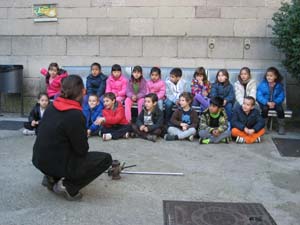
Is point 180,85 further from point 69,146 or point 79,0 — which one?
point 69,146

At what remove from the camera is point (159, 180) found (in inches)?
201

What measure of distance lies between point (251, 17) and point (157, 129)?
9.78 feet

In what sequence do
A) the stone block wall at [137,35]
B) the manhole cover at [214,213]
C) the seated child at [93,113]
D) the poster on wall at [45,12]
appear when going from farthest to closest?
the poster on wall at [45,12], the stone block wall at [137,35], the seated child at [93,113], the manhole cover at [214,213]

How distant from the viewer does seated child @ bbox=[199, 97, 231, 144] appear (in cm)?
684

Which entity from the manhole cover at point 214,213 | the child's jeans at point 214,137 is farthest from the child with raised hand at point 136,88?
the manhole cover at point 214,213

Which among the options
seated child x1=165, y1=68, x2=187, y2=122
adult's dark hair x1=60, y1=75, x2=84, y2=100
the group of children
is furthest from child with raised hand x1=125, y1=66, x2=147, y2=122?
adult's dark hair x1=60, y1=75, x2=84, y2=100

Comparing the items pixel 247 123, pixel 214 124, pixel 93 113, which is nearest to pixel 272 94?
pixel 247 123

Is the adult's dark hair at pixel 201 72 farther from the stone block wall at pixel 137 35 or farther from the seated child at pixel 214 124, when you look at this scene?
the seated child at pixel 214 124

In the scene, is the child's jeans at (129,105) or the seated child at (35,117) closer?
the seated child at (35,117)

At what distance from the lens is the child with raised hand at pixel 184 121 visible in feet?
22.9

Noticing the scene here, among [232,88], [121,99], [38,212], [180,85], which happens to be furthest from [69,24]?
[38,212]

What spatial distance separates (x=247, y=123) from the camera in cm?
697

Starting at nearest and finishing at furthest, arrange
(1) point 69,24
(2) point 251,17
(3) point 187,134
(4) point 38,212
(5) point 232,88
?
(4) point 38,212 → (3) point 187,134 → (5) point 232,88 → (2) point 251,17 → (1) point 69,24

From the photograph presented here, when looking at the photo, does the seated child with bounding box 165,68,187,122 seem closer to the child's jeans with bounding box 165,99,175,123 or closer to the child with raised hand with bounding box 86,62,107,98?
the child's jeans with bounding box 165,99,175,123
